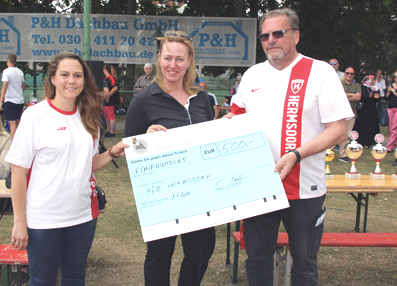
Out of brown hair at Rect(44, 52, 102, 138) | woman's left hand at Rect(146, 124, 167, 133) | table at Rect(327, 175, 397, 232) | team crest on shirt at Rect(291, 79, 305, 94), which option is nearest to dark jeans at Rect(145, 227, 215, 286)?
woman's left hand at Rect(146, 124, 167, 133)

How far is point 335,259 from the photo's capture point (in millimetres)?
4566

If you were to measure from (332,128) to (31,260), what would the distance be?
6.04 feet

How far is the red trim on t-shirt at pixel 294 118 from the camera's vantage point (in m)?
2.59

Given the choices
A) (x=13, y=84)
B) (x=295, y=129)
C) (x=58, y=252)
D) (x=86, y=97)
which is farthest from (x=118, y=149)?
(x=13, y=84)

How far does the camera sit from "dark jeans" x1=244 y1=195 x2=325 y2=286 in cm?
265

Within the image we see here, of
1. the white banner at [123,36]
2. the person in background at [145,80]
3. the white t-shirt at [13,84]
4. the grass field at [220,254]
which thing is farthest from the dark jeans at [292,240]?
the white banner at [123,36]

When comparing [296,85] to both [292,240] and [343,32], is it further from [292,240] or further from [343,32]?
[343,32]

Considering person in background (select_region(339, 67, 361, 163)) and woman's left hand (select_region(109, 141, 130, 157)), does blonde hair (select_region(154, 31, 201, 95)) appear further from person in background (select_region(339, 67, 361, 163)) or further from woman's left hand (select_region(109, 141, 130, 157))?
person in background (select_region(339, 67, 361, 163))

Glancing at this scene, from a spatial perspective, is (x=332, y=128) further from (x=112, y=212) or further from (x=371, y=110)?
(x=371, y=110)

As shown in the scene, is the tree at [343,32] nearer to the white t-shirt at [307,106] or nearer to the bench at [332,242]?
the bench at [332,242]

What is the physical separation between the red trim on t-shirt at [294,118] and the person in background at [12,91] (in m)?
9.36

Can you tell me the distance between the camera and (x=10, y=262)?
3.26 metres

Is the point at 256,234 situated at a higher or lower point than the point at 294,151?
lower

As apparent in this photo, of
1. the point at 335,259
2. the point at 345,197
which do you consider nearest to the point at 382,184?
the point at 335,259
